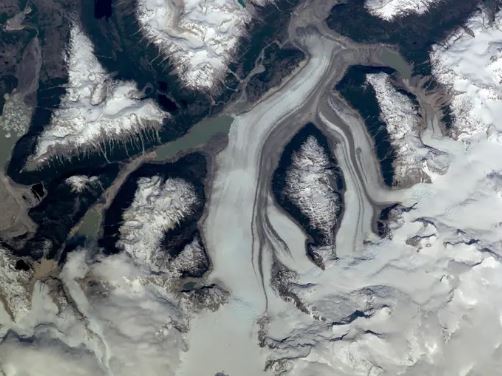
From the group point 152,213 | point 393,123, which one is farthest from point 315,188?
point 152,213

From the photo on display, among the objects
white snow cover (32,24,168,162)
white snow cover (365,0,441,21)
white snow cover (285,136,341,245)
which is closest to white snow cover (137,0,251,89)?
white snow cover (32,24,168,162)

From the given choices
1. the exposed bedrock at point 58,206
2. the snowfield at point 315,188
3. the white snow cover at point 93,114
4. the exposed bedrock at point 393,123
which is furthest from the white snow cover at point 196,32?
the exposed bedrock at point 58,206

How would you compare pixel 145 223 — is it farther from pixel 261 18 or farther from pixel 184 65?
pixel 261 18

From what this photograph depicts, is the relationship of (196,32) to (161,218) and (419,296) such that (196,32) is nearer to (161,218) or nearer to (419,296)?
(161,218)

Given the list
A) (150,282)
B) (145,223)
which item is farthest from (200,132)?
(150,282)

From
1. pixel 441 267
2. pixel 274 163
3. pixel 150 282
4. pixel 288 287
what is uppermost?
pixel 441 267

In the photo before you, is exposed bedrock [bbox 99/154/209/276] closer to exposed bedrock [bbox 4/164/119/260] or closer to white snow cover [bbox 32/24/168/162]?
exposed bedrock [bbox 4/164/119/260]
